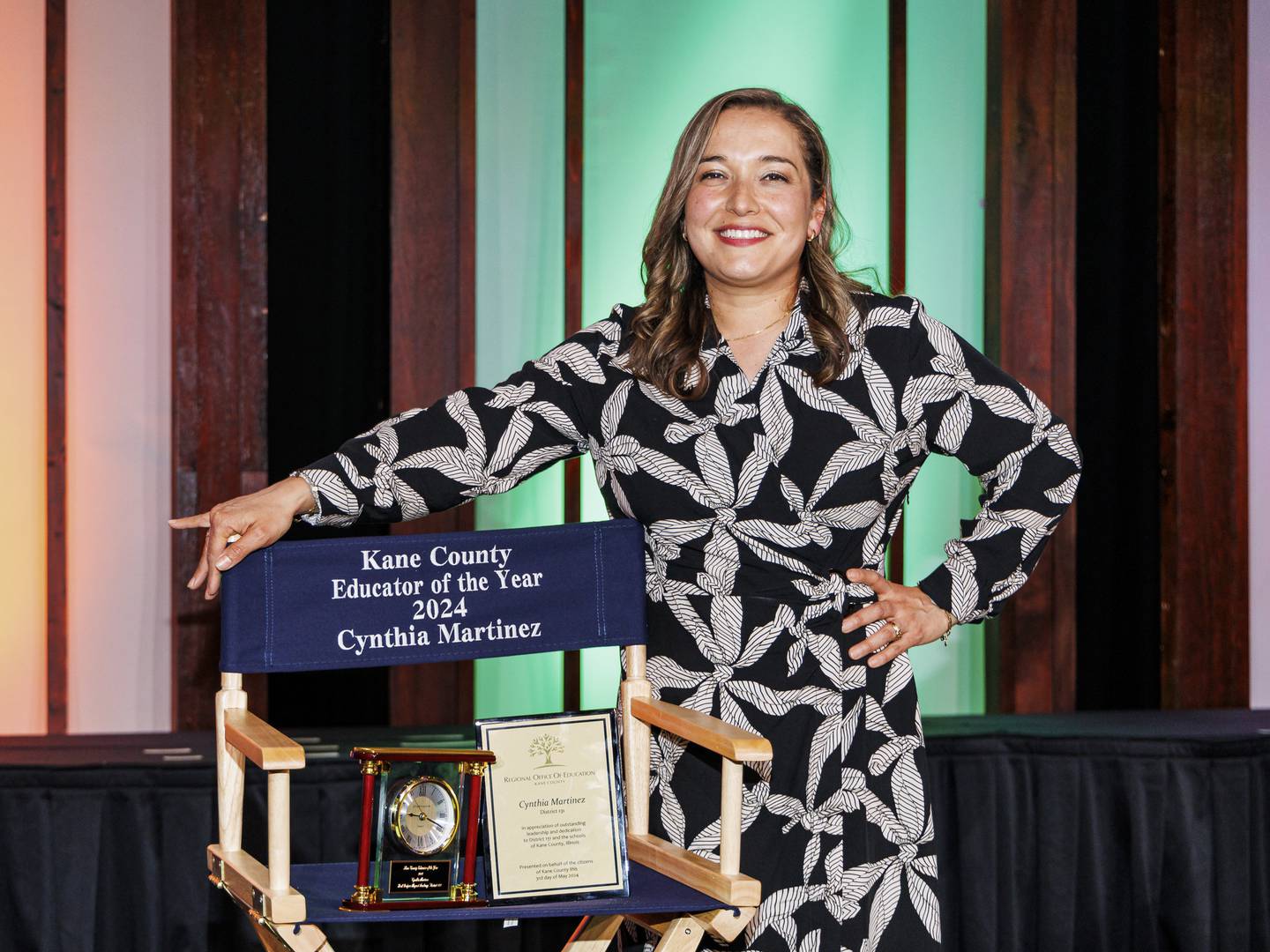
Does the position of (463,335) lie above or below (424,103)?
below

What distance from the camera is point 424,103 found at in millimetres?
3502

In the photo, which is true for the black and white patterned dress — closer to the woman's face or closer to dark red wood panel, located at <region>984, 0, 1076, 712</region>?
the woman's face

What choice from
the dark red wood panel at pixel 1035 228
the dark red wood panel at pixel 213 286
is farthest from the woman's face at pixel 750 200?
the dark red wood panel at pixel 1035 228

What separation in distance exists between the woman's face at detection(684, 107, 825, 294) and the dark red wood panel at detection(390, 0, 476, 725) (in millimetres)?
1542

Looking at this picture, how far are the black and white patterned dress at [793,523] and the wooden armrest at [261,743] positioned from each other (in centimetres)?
29

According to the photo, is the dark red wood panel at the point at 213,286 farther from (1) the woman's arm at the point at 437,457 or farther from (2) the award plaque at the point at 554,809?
(2) the award plaque at the point at 554,809

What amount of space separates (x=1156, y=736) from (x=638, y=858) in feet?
4.94

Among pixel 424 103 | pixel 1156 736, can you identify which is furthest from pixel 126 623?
pixel 1156 736

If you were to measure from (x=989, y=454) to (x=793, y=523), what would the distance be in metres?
0.32

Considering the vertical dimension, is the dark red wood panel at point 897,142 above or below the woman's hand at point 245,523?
above

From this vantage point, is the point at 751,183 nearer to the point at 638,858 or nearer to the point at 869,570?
the point at 869,570

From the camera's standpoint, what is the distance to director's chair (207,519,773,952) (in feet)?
5.97

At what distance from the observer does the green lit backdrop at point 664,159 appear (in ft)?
11.8

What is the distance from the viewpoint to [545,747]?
196cm
